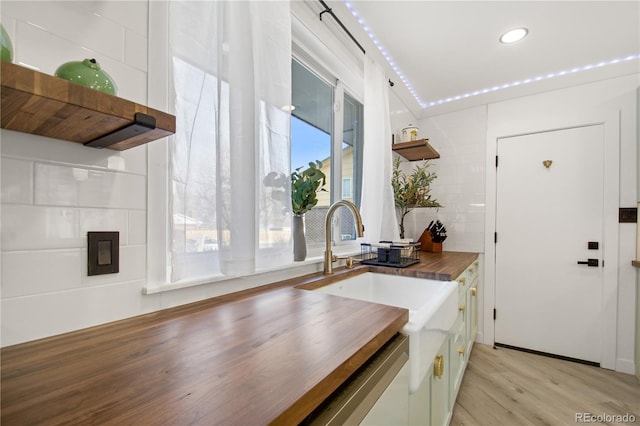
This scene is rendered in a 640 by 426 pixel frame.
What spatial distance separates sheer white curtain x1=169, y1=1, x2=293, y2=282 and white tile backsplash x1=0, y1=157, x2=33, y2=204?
0.31 m

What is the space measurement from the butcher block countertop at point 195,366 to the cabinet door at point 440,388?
0.59m

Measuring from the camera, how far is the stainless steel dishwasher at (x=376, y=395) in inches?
20.7

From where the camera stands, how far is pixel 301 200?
139cm

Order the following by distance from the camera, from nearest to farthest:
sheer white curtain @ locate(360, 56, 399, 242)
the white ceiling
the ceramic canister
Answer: the white ceiling
sheer white curtain @ locate(360, 56, 399, 242)
the ceramic canister

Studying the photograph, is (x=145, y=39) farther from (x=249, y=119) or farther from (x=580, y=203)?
(x=580, y=203)

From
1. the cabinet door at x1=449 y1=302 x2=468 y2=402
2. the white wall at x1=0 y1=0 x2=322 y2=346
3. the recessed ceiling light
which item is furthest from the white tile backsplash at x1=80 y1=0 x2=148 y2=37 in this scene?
the recessed ceiling light

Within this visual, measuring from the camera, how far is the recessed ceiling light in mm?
1869

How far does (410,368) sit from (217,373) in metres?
0.61

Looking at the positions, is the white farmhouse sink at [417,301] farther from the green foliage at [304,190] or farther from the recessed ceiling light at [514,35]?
the recessed ceiling light at [514,35]

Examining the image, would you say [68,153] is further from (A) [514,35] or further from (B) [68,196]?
(A) [514,35]

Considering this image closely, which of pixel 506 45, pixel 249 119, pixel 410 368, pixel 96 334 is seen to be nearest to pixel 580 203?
pixel 506 45

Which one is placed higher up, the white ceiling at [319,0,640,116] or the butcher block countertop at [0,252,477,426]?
the white ceiling at [319,0,640,116]

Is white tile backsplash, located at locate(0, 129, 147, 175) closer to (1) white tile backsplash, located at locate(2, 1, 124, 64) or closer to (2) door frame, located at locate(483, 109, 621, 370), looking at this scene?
(1) white tile backsplash, located at locate(2, 1, 124, 64)

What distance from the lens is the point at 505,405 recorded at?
6.23 ft
